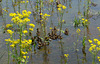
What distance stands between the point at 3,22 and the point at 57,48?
2.31m

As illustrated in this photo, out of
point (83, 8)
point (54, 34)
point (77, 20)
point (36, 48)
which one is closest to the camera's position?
point (36, 48)

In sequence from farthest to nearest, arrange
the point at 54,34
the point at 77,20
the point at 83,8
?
the point at 83,8, the point at 77,20, the point at 54,34

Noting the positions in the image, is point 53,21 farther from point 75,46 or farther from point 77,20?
point 75,46

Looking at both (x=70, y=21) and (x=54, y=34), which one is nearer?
(x=54, y=34)

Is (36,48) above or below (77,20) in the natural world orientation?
below

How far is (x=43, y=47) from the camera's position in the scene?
15.4 ft

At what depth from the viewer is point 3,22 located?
19.9 feet

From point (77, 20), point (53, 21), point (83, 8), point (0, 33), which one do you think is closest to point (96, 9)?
Result: point (83, 8)

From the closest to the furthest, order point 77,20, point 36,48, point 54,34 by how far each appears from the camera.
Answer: point 36,48, point 54,34, point 77,20

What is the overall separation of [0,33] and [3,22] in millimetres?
757

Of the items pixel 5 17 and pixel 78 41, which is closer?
pixel 78 41

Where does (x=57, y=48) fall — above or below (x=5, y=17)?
below

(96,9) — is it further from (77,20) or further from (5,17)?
(5,17)

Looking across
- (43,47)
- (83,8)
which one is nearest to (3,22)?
(43,47)
